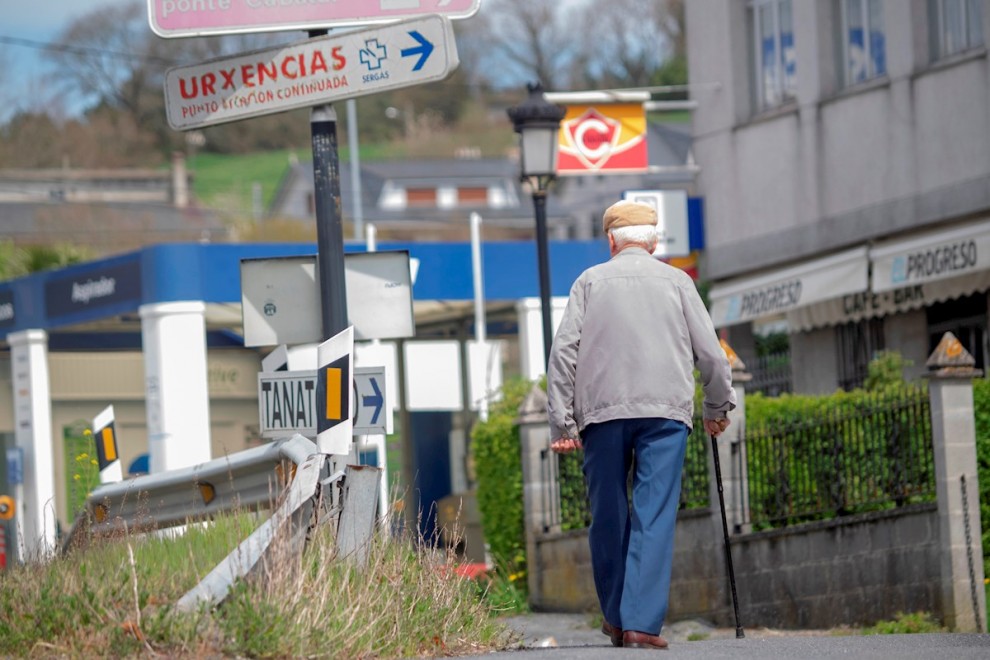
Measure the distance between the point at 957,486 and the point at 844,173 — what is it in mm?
7721

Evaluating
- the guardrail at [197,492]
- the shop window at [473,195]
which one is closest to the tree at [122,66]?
the shop window at [473,195]

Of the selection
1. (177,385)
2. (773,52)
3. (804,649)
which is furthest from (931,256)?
(804,649)

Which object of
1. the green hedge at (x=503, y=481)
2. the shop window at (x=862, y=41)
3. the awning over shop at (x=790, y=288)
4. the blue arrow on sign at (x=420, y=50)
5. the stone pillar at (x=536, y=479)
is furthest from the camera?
the shop window at (x=862, y=41)

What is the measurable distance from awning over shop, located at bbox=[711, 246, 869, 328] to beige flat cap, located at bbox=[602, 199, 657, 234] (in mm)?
11234

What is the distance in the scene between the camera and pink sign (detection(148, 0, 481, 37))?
8.87 meters

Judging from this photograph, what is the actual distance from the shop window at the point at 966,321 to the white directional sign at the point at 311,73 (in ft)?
34.5

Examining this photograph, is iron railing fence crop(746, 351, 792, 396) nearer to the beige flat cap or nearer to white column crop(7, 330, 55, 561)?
white column crop(7, 330, 55, 561)

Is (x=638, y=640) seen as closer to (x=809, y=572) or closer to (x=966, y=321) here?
(x=809, y=572)

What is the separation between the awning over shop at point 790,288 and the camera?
18469mm

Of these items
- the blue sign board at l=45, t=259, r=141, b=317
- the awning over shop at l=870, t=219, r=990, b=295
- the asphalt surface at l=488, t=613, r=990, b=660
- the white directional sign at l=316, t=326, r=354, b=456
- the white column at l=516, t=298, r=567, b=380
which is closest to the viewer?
the asphalt surface at l=488, t=613, r=990, b=660

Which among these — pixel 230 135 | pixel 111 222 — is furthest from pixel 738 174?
pixel 230 135

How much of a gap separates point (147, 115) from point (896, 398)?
270 feet

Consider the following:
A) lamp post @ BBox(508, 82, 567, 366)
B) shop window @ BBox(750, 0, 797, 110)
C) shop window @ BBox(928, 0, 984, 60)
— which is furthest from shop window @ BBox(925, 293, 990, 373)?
lamp post @ BBox(508, 82, 567, 366)

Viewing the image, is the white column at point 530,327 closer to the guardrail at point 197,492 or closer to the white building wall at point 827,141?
the white building wall at point 827,141
